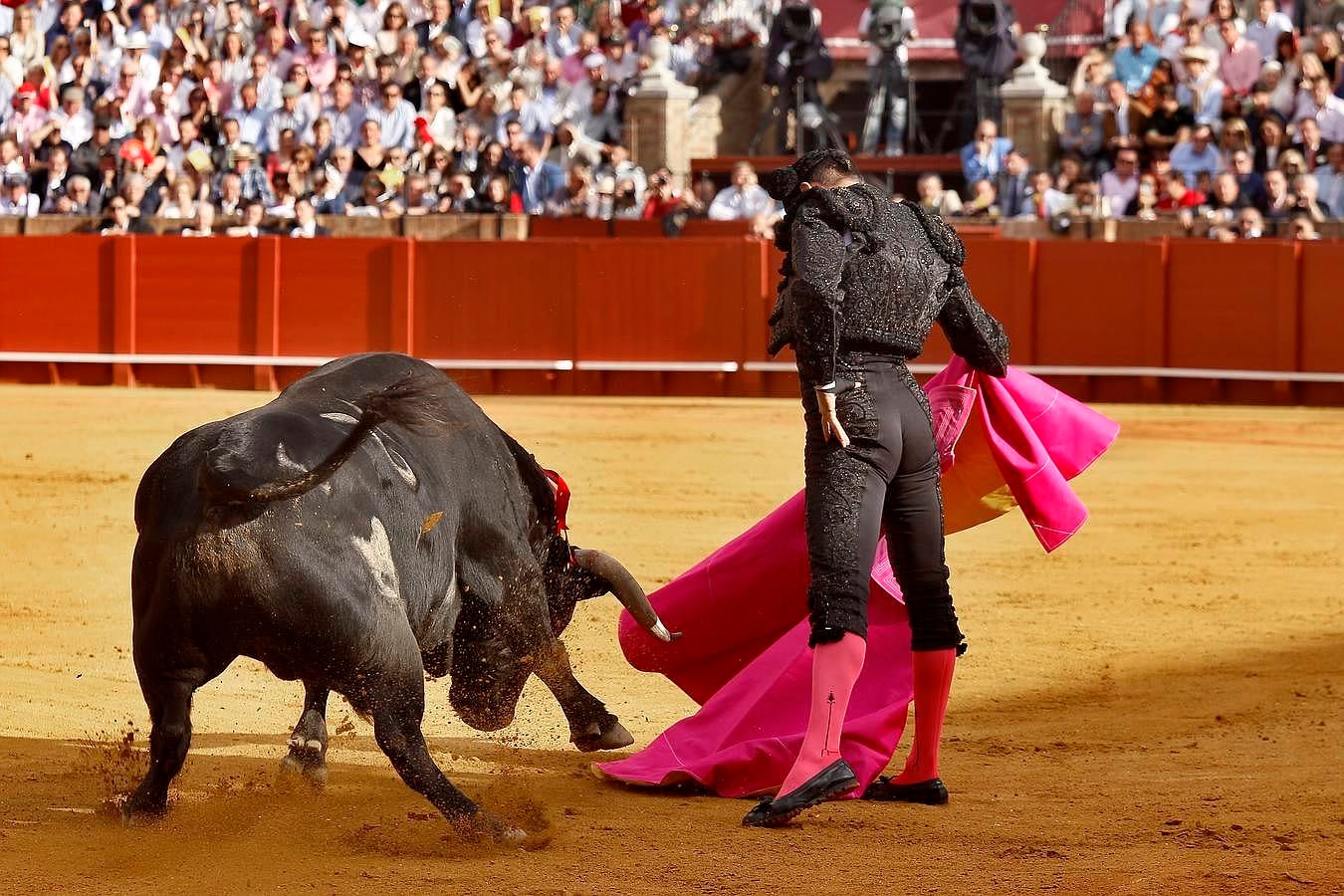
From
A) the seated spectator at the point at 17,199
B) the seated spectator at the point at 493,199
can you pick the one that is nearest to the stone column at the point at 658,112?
the seated spectator at the point at 493,199

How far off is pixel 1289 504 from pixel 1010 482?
514 centimetres

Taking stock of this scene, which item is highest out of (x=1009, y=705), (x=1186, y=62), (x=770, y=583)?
(x=1186, y=62)

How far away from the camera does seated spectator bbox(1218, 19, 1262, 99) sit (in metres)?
14.4

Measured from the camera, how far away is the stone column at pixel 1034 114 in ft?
50.9

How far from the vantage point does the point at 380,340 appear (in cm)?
1458

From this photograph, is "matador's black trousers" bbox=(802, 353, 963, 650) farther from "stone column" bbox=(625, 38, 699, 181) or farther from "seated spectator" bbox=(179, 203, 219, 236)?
"stone column" bbox=(625, 38, 699, 181)

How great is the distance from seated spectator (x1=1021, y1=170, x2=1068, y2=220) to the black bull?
34.6 ft

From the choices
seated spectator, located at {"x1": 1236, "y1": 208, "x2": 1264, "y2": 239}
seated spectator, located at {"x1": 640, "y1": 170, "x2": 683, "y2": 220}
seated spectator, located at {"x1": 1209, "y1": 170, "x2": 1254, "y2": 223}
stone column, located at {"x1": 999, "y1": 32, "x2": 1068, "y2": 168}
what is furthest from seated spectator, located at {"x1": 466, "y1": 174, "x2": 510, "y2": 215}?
seated spectator, located at {"x1": 1236, "y1": 208, "x2": 1264, "y2": 239}

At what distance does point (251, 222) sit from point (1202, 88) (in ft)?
22.7

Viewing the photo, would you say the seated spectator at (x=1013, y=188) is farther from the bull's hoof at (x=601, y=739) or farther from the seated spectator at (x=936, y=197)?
the bull's hoof at (x=601, y=739)

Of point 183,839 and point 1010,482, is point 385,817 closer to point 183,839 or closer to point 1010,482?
point 183,839

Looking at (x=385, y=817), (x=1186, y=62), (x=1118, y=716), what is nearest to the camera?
(x=385, y=817)

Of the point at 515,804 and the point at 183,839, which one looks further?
the point at 515,804

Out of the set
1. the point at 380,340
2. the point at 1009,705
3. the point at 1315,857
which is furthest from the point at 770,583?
the point at 380,340
